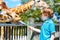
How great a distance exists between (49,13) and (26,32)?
7.00 ft

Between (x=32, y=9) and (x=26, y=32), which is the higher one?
(x=32, y=9)

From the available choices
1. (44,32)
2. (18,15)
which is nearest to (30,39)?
(18,15)

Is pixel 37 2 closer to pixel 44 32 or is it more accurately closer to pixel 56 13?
pixel 56 13

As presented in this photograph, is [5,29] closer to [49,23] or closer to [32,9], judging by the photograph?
[32,9]

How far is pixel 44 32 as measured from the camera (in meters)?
5.12

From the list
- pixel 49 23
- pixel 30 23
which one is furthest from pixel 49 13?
pixel 30 23

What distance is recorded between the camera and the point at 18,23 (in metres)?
6.99

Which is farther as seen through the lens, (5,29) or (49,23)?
(5,29)

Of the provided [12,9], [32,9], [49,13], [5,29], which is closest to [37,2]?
[32,9]

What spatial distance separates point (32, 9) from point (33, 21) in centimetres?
32

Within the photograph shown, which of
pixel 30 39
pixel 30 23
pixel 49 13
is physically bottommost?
pixel 30 39

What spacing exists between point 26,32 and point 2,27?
25.9 inches

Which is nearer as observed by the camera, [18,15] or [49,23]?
[49,23]

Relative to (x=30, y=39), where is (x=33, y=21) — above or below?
above
